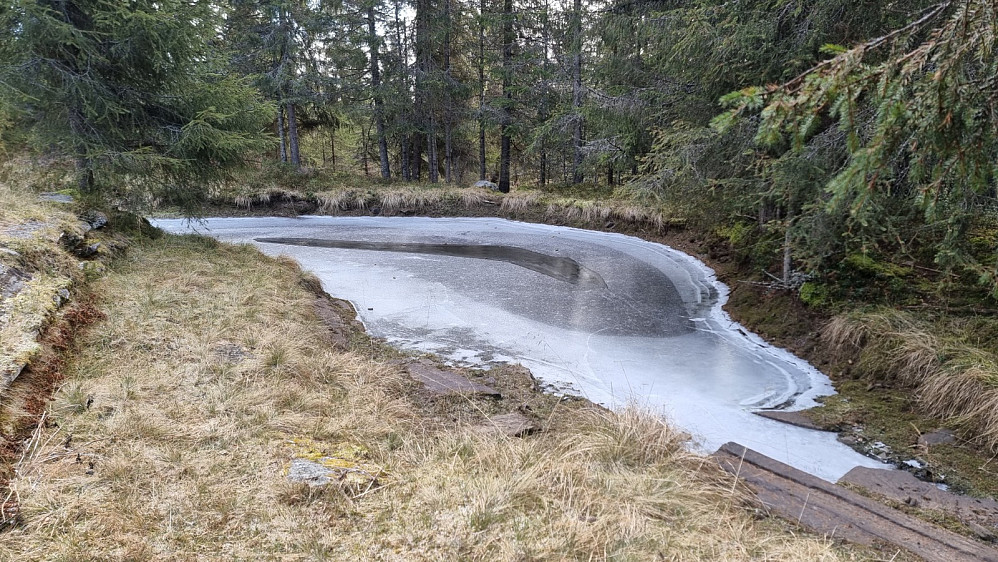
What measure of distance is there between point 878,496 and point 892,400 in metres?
1.42

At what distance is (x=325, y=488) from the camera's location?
186 centimetres

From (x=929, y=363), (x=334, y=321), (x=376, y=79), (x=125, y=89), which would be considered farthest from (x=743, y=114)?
(x=376, y=79)

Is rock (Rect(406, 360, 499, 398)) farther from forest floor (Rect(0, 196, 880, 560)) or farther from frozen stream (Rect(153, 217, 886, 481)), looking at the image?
frozen stream (Rect(153, 217, 886, 481))

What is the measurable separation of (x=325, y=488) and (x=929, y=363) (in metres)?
4.10

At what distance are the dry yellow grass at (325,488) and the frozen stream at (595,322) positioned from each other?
957mm

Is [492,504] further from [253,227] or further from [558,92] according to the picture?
[558,92]

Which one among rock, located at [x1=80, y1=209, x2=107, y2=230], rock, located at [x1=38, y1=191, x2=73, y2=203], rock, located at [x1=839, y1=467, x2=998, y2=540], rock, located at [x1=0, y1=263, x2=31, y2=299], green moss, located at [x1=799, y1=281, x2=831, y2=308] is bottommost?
rock, located at [x1=839, y1=467, x2=998, y2=540]

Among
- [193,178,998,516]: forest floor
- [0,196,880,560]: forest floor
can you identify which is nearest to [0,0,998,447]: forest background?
[193,178,998,516]: forest floor

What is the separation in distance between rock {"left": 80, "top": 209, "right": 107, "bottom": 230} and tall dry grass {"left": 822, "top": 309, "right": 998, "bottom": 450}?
759 cm

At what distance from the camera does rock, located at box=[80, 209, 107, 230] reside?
5176 millimetres

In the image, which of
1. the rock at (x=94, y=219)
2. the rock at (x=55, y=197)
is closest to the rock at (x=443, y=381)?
the rock at (x=94, y=219)

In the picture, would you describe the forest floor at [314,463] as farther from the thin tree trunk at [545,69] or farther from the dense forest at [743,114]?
the thin tree trunk at [545,69]

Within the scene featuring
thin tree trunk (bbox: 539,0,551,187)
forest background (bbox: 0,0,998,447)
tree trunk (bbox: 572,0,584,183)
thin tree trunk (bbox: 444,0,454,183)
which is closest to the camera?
forest background (bbox: 0,0,998,447)

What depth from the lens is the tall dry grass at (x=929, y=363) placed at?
9.61 feet
